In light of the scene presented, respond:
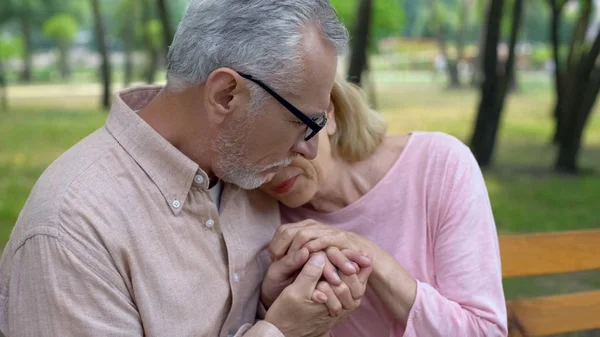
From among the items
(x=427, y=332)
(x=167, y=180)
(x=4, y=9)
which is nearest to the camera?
(x=167, y=180)

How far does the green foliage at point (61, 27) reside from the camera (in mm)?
3635

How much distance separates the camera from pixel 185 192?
4.68 feet

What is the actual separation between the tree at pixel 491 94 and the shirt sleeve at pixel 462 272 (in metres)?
2.43

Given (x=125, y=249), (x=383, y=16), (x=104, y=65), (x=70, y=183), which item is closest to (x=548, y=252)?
(x=125, y=249)

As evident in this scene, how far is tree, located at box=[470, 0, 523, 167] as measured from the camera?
397 cm

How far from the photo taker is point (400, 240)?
1.79 metres

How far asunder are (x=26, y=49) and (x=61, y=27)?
25 cm

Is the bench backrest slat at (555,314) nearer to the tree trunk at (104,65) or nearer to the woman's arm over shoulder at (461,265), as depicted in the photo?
the woman's arm over shoulder at (461,265)

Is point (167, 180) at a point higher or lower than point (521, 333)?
higher

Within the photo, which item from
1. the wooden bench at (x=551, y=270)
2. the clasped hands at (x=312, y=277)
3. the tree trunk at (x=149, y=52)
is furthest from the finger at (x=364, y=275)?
the tree trunk at (x=149, y=52)

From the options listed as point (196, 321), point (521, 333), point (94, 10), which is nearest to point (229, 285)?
point (196, 321)

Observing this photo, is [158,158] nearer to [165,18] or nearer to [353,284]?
[353,284]

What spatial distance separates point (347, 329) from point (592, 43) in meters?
2.97

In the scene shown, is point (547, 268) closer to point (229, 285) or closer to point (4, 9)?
point (229, 285)
